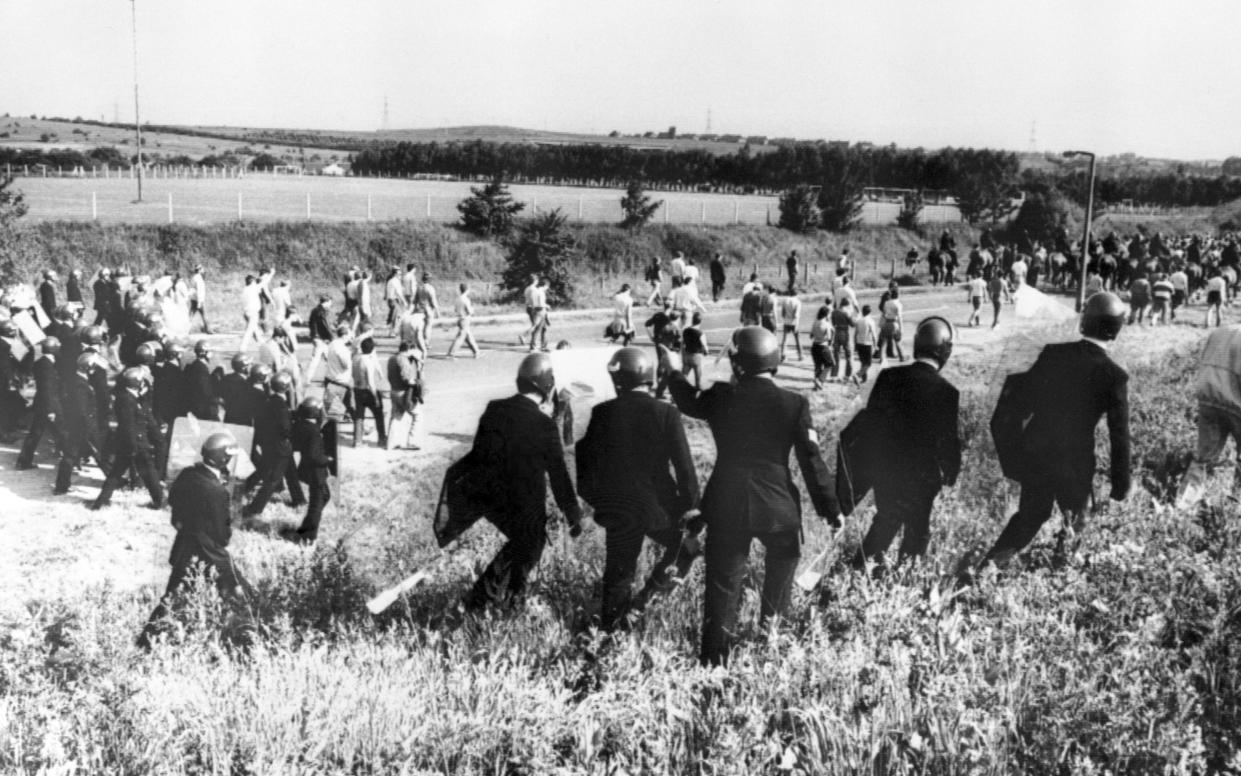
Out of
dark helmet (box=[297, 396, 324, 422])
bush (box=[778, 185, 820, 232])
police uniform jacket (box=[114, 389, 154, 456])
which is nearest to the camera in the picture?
dark helmet (box=[297, 396, 324, 422])

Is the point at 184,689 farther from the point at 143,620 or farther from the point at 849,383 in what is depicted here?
the point at 849,383

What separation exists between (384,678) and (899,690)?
2.08m

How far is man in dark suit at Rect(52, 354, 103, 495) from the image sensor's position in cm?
1139

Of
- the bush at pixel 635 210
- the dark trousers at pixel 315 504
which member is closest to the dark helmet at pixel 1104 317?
the dark trousers at pixel 315 504

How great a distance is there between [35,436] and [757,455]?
9554mm

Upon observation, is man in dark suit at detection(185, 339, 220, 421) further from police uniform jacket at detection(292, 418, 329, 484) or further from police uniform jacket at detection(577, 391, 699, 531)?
police uniform jacket at detection(577, 391, 699, 531)

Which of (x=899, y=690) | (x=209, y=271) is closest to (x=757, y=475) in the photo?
(x=899, y=690)

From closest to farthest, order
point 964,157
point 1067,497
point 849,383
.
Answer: point 1067,497
point 849,383
point 964,157

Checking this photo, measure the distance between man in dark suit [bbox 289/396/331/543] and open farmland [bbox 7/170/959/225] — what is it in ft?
68.0

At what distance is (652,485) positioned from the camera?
570 centimetres

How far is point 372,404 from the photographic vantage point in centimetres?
1298

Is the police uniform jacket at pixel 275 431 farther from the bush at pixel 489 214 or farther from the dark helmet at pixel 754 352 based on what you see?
the bush at pixel 489 214

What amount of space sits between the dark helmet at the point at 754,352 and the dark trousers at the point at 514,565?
4.84 feet

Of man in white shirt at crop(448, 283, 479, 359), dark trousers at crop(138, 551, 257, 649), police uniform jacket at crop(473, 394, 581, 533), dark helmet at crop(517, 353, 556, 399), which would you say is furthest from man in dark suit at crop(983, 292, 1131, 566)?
man in white shirt at crop(448, 283, 479, 359)
